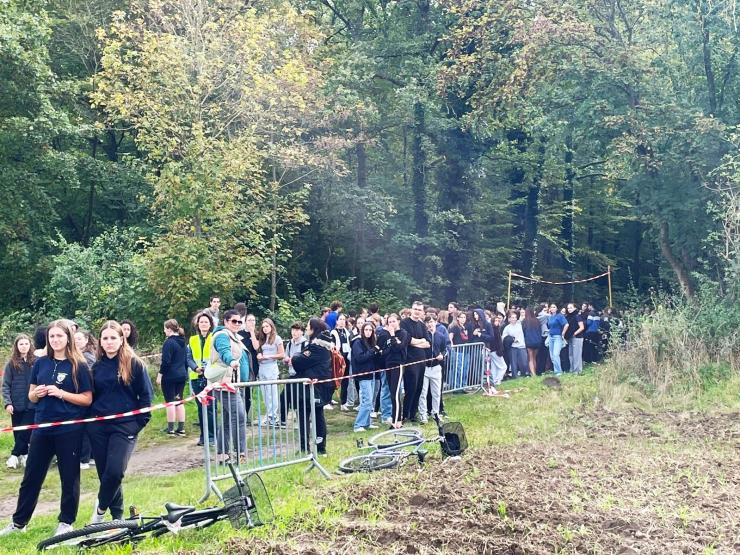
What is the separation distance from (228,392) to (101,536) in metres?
2.19

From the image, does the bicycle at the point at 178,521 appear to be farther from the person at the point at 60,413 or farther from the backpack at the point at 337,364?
the backpack at the point at 337,364

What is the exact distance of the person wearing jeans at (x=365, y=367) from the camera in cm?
1228

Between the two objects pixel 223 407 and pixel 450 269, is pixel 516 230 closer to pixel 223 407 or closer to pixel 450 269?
pixel 450 269

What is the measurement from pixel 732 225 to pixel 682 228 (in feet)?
17.1

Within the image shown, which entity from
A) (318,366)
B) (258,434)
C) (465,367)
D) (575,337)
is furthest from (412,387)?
(575,337)

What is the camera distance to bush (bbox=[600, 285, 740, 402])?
47.4ft

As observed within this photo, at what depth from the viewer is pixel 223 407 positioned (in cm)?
810

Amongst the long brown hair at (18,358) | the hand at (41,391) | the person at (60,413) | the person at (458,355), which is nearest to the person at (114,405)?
the person at (60,413)

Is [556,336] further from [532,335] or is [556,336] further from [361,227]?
[361,227]

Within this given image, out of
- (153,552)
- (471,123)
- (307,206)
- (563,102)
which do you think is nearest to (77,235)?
(307,206)

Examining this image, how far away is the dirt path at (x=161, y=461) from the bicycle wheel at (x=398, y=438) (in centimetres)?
242

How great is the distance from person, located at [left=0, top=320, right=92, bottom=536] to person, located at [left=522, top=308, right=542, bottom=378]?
14.1 meters

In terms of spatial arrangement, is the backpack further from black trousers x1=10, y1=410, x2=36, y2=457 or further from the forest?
black trousers x1=10, y1=410, x2=36, y2=457

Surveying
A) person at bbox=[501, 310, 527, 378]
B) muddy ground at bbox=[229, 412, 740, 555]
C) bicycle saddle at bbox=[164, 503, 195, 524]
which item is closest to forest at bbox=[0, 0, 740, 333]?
person at bbox=[501, 310, 527, 378]
